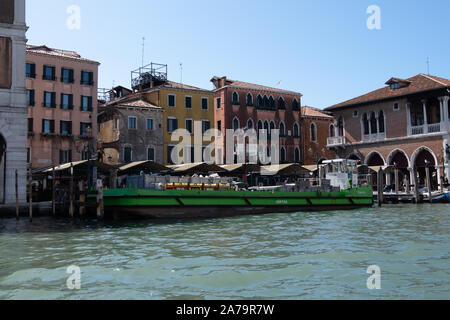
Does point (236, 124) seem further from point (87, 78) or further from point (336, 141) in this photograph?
point (87, 78)

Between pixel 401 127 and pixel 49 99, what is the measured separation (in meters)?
26.0

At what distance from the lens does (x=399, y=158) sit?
118 ft

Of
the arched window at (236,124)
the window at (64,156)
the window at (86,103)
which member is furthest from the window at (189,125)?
the window at (64,156)

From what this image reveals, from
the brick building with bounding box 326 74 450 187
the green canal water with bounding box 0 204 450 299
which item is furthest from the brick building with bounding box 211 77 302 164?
the green canal water with bounding box 0 204 450 299

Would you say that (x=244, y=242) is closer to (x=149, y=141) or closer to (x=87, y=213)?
(x=87, y=213)

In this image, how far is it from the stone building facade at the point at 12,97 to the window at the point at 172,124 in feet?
51.2

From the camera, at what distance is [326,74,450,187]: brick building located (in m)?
32.8

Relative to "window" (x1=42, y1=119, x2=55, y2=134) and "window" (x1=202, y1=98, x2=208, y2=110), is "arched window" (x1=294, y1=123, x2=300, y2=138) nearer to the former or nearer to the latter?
"window" (x1=202, y1=98, x2=208, y2=110)

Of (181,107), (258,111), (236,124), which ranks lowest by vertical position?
(236,124)

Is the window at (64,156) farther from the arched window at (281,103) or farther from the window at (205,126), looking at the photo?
the arched window at (281,103)

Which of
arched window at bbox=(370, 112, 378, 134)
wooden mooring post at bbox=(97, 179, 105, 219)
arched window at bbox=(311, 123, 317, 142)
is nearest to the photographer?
wooden mooring post at bbox=(97, 179, 105, 219)

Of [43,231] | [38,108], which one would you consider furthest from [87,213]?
[38,108]

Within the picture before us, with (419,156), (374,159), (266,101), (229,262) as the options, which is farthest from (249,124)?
(229,262)

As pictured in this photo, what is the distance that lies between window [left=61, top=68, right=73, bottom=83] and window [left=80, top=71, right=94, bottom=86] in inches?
31.1
